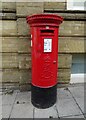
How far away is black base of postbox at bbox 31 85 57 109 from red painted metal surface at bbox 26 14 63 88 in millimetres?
89

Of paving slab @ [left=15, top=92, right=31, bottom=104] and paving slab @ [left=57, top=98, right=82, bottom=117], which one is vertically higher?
paving slab @ [left=15, top=92, right=31, bottom=104]

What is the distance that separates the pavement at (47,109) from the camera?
3.20 m

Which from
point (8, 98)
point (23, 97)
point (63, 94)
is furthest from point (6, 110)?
point (63, 94)

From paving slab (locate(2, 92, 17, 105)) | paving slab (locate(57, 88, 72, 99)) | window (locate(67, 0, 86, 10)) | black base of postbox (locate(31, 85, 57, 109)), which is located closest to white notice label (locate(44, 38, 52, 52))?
black base of postbox (locate(31, 85, 57, 109))

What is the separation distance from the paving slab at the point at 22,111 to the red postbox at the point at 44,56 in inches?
6.5

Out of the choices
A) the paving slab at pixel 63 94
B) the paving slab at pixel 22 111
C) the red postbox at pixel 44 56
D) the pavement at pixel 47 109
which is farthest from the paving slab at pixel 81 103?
the paving slab at pixel 22 111

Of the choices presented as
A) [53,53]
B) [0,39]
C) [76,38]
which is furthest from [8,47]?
[76,38]

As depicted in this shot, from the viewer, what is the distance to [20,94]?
13.5 ft

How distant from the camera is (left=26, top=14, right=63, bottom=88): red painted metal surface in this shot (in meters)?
3.13

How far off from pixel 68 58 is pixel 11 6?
2.01 meters

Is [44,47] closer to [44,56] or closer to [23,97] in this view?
[44,56]

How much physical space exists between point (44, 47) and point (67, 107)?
4.50ft

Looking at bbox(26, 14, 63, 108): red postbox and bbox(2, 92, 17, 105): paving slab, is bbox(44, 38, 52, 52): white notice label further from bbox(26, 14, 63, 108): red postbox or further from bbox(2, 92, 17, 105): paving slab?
bbox(2, 92, 17, 105): paving slab

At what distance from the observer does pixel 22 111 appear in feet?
10.9
